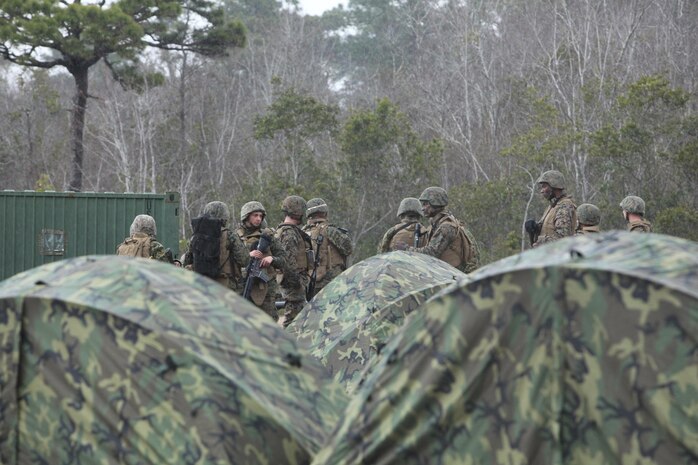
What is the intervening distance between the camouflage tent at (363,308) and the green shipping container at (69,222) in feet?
24.5

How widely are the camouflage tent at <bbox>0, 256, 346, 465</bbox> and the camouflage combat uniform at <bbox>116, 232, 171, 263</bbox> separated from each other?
5690mm

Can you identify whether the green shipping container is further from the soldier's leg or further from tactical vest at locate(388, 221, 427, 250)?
tactical vest at locate(388, 221, 427, 250)

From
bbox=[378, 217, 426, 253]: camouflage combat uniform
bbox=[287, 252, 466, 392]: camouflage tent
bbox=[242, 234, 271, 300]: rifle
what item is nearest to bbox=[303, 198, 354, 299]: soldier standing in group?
bbox=[378, 217, 426, 253]: camouflage combat uniform

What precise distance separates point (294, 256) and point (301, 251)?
0.22 meters

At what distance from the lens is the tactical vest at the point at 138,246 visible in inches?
460

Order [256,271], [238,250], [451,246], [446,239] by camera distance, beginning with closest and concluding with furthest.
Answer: [238,250] → [256,271] → [446,239] → [451,246]

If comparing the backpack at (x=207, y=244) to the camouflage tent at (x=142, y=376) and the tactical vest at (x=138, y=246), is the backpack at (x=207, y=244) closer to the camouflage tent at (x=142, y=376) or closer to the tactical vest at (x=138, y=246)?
the tactical vest at (x=138, y=246)

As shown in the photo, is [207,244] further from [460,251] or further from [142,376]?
[142,376]

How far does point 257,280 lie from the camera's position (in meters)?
12.1

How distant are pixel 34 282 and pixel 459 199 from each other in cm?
2029

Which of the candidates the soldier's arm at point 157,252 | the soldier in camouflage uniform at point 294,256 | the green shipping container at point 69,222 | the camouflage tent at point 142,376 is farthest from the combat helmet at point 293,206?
the camouflage tent at point 142,376

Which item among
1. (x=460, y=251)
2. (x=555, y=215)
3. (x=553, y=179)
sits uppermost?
(x=553, y=179)

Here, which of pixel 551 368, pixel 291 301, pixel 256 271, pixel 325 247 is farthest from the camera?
pixel 325 247

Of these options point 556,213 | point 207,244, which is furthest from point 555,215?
point 207,244
